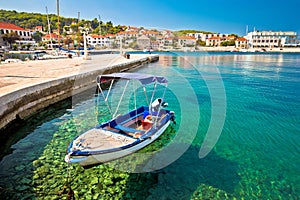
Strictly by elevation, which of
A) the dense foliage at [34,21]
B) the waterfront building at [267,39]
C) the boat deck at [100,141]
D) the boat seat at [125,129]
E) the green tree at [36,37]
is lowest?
the boat seat at [125,129]

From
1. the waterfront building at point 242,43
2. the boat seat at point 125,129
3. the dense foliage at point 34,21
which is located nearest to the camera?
the boat seat at point 125,129

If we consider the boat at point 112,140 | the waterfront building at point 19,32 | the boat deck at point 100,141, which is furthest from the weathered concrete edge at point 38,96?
the waterfront building at point 19,32

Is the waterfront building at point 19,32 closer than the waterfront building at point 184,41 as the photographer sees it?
No

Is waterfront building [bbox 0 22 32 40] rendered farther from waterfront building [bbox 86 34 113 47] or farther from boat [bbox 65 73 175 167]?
boat [bbox 65 73 175 167]

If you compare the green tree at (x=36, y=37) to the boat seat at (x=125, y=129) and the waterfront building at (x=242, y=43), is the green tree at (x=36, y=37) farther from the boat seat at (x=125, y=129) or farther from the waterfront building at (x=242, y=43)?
the waterfront building at (x=242, y=43)

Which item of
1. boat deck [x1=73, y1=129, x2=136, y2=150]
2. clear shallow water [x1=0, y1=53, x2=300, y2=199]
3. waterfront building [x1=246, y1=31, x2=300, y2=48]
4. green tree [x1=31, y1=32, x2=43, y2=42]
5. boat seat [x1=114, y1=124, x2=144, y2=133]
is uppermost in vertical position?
waterfront building [x1=246, y1=31, x2=300, y2=48]

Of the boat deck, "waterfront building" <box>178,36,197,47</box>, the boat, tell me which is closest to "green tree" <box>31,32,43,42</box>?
"waterfront building" <box>178,36,197,47</box>

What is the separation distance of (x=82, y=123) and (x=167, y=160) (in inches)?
193

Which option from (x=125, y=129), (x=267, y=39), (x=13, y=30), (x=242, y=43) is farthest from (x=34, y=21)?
(x=125, y=129)

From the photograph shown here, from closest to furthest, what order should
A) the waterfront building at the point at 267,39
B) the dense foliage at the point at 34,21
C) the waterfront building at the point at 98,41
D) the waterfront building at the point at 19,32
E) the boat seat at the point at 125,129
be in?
the boat seat at the point at 125,129 < the waterfront building at the point at 19,32 < the waterfront building at the point at 98,41 < the dense foliage at the point at 34,21 < the waterfront building at the point at 267,39

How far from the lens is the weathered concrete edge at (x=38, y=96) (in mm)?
8492

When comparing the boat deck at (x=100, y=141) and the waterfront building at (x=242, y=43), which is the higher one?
the waterfront building at (x=242, y=43)

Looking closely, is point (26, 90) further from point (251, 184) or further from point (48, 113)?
point (251, 184)

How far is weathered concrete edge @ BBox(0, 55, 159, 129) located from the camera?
334 inches
